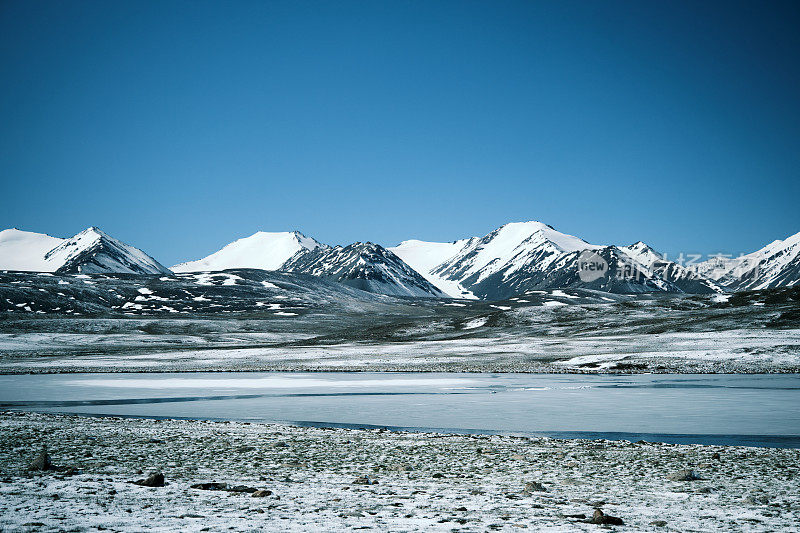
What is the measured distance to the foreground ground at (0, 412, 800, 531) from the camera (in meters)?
9.95

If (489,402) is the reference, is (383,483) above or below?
above

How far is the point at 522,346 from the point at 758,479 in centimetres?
6842

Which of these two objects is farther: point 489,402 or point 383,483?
point 489,402

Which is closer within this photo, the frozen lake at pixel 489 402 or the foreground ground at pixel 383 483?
the foreground ground at pixel 383 483

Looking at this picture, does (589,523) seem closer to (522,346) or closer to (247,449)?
(247,449)

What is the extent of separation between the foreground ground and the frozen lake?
3973mm

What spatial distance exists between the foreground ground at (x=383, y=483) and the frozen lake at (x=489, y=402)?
13.0 ft

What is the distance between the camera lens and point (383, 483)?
42.9ft

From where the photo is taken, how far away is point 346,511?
34.8ft

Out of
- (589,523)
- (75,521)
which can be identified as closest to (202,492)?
(75,521)

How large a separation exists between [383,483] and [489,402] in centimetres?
1804

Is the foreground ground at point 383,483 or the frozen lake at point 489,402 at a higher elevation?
the foreground ground at point 383,483

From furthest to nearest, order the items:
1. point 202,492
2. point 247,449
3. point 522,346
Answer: point 522,346, point 247,449, point 202,492

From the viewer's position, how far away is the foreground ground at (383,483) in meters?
9.95
